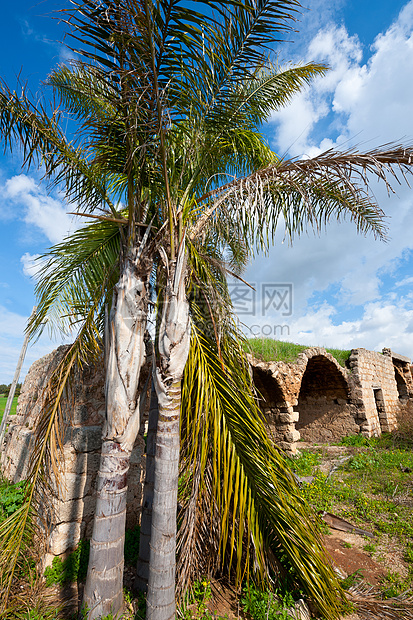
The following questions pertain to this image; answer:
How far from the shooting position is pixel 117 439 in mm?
2559

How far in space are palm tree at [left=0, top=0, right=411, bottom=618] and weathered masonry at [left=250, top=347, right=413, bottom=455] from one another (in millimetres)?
5034

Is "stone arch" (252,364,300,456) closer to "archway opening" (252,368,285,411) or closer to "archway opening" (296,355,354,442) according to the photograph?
"archway opening" (252,368,285,411)

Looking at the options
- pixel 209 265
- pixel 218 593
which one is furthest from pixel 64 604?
pixel 209 265

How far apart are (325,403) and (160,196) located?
882 centimetres

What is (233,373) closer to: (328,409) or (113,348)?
(113,348)

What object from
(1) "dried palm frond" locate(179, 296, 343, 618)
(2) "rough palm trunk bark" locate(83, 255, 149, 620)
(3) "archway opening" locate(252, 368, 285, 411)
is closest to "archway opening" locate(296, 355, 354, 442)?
(3) "archway opening" locate(252, 368, 285, 411)

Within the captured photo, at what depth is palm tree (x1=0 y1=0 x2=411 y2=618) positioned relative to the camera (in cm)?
239

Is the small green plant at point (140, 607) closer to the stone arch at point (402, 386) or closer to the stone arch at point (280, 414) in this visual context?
the stone arch at point (280, 414)

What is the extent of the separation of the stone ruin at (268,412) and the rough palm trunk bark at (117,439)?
0.66 metres

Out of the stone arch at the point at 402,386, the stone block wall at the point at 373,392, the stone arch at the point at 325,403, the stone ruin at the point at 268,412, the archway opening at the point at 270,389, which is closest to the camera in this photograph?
the stone ruin at the point at 268,412

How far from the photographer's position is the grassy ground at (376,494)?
3.70 meters

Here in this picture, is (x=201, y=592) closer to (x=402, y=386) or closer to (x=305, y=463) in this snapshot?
(x=305, y=463)

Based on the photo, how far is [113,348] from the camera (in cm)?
269

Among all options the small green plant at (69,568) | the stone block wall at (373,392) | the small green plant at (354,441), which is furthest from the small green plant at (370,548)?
the stone block wall at (373,392)
